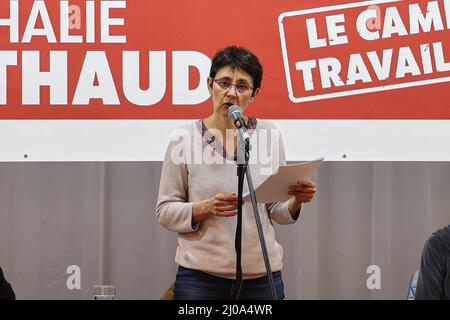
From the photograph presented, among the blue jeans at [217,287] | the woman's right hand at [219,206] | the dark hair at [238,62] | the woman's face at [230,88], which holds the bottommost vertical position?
the blue jeans at [217,287]

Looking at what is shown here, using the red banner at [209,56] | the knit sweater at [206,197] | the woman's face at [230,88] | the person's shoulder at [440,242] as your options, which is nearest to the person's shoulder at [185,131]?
the knit sweater at [206,197]

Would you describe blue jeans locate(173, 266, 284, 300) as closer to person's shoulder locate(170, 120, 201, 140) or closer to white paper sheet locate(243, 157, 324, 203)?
white paper sheet locate(243, 157, 324, 203)

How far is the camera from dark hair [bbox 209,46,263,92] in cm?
218

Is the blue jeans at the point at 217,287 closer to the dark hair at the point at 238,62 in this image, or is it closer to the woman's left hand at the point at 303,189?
the woman's left hand at the point at 303,189

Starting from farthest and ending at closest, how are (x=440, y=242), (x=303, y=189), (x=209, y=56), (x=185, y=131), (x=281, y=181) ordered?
(x=209, y=56) → (x=185, y=131) → (x=303, y=189) → (x=281, y=181) → (x=440, y=242)

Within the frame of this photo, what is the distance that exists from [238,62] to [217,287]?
0.70 m

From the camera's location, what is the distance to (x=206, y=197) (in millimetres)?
2148

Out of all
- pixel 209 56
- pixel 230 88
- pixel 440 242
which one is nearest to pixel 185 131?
pixel 230 88

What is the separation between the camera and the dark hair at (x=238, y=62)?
2176 mm

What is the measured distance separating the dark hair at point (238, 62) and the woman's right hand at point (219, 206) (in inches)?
15.5

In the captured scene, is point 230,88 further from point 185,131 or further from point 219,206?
point 219,206

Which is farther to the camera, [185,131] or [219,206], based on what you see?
[185,131]

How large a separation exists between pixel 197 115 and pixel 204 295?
95cm

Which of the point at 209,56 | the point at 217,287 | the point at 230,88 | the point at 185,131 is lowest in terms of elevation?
the point at 217,287
